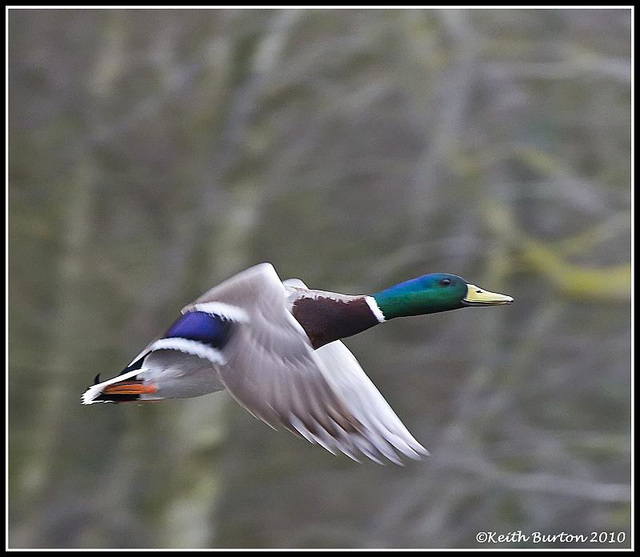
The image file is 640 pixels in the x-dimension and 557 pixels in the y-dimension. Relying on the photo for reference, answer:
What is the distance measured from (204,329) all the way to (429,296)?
67 centimetres

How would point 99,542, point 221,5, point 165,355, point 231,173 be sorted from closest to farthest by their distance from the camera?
1. point 165,355
2. point 221,5
3. point 231,173
4. point 99,542

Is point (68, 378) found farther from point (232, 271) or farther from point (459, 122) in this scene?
point (459, 122)

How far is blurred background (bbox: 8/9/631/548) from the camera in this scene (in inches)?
262

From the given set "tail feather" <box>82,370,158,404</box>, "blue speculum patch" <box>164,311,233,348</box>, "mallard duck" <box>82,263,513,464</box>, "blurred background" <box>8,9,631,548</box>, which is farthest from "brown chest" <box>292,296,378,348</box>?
"blurred background" <box>8,9,631,548</box>

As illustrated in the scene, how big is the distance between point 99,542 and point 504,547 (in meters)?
2.54

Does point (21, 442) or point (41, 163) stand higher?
point (41, 163)

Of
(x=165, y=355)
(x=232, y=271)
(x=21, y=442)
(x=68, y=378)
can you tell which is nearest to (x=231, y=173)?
(x=232, y=271)

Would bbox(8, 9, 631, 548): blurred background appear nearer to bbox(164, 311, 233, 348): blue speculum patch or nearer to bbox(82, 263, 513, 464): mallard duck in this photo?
bbox(82, 263, 513, 464): mallard duck

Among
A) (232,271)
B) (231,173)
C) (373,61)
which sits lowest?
(232,271)

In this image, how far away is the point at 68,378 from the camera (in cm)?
686

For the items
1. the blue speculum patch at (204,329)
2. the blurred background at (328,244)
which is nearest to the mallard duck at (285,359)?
the blue speculum patch at (204,329)

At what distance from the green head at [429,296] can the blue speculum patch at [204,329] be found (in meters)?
0.48

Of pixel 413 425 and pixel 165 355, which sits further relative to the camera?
pixel 413 425

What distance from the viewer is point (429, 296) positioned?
3.26 metres
